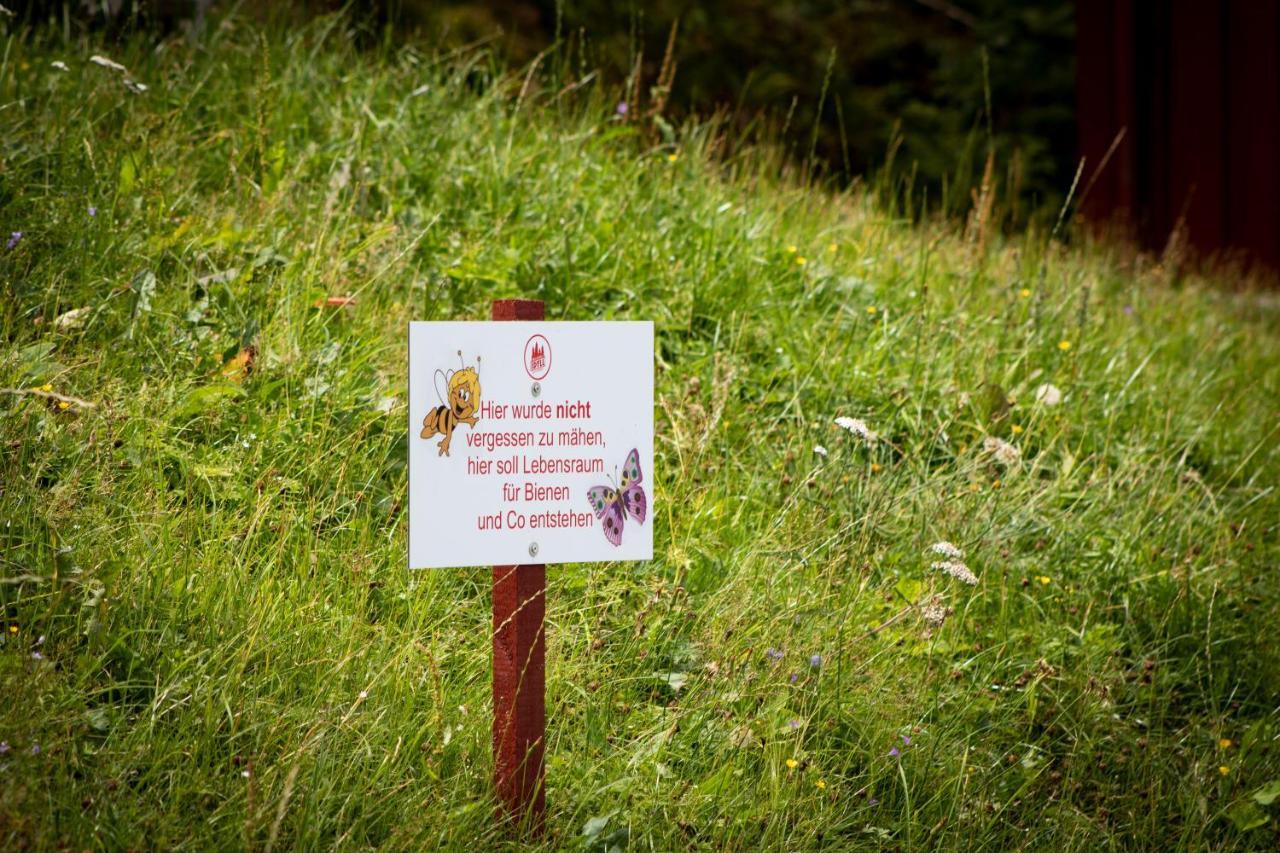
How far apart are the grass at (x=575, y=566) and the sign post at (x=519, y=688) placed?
0.12 meters

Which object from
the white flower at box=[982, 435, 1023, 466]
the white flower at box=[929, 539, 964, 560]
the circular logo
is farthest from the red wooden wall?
the circular logo

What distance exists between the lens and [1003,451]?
4.02 metres

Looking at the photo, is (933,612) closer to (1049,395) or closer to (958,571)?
(958,571)

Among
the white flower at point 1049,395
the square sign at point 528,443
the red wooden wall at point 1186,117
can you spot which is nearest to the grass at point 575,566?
the white flower at point 1049,395

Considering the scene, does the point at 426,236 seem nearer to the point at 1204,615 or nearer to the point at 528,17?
the point at 1204,615

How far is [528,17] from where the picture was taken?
991 cm

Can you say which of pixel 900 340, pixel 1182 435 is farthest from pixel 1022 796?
pixel 1182 435

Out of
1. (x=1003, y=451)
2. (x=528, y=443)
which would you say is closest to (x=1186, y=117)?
(x=1003, y=451)

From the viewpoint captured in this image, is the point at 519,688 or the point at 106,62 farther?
the point at 106,62

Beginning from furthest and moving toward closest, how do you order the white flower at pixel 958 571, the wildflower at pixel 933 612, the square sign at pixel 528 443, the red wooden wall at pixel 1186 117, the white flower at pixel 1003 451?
the red wooden wall at pixel 1186 117 → the white flower at pixel 1003 451 → the white flower at pixel 958 571 → the wildflower at pixel 933 612 → the square sign at pixel 528 443

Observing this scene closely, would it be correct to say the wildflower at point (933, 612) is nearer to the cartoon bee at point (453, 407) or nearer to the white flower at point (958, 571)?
the white flower at point (958, 571)

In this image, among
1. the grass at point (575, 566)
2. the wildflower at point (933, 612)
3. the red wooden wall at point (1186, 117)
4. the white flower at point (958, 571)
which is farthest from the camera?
the red wooden wall at point (1186, 117)

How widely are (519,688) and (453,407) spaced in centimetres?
63

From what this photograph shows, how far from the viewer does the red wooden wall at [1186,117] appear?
30.9 ft
